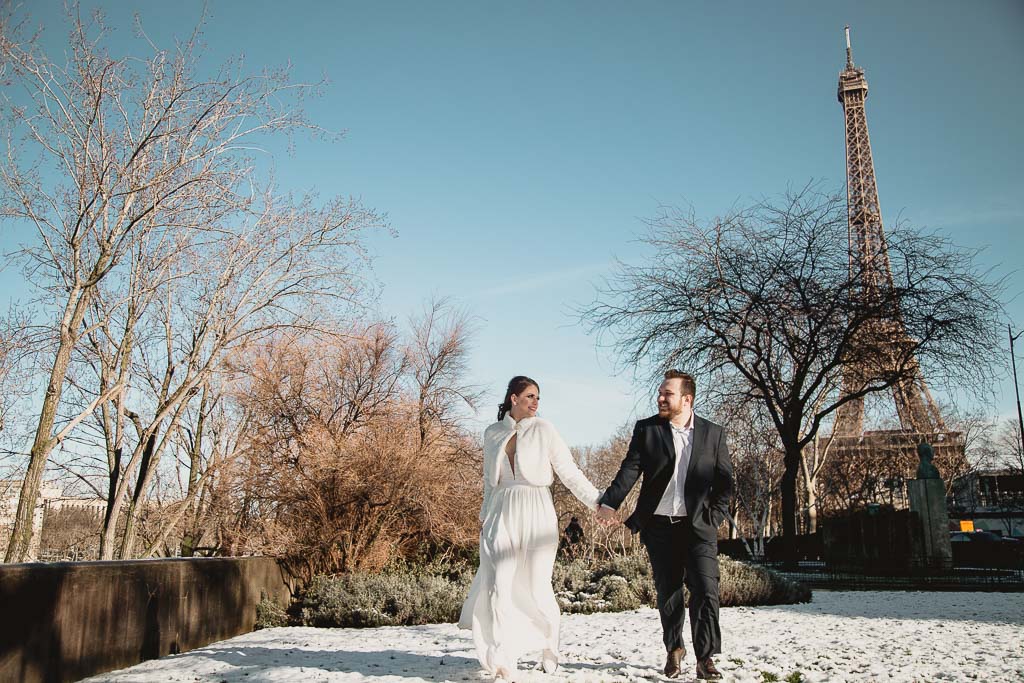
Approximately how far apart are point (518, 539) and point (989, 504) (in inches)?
2814

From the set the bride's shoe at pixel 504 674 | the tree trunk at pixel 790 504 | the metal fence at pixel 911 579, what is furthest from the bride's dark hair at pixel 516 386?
the tree trunk at pixel 790 504

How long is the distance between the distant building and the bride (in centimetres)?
4517

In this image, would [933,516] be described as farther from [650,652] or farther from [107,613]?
[107,613]

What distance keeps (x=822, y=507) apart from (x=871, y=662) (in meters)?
49.1

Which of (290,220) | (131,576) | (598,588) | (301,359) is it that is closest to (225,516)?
(301,359)

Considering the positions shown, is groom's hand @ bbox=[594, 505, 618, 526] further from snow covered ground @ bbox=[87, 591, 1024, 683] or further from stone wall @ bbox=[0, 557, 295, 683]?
stone wall @ bbox=[0, 557, 295, 683]

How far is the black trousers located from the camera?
5.07 m

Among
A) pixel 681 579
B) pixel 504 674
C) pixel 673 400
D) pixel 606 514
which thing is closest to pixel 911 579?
pixel 681 579

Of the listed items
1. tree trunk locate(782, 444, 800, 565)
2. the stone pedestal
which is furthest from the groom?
the stone pedestal

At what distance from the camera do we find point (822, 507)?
50844 mm

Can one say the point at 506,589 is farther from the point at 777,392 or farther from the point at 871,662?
the point at 777,392

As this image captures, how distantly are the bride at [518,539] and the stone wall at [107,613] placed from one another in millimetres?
2703

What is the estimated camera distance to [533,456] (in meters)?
5.32

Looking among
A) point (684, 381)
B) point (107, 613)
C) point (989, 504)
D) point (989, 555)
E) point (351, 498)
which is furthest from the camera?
point (989, 504)
